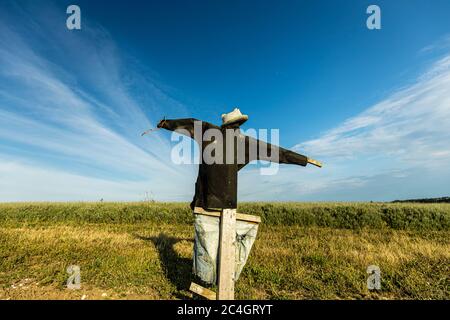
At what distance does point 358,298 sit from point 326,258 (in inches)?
102

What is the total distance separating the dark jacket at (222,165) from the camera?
4.89 metres

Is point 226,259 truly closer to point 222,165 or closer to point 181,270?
point 222,165

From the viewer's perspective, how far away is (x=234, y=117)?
5.04 meters

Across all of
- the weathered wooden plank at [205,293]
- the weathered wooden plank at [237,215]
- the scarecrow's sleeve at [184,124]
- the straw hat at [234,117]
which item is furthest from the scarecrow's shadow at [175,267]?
the straw hat at [234,117]

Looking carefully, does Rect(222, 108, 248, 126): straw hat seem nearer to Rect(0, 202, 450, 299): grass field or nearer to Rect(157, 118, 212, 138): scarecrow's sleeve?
Rect(157, 118, 212, 138): scarecrow's sleeve

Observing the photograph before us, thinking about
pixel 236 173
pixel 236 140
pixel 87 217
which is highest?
pixel 236 140

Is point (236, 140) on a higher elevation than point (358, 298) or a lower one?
higher

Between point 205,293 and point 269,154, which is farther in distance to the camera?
point 269,154

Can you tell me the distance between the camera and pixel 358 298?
226 inches

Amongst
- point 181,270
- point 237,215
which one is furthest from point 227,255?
point 181,270

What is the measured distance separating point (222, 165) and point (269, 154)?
3.09 feet

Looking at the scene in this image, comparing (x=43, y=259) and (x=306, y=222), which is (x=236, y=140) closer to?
(x=43, y=259)

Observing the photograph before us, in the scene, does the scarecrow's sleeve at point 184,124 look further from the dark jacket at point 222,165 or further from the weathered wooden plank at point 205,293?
the weathered wooden plank at point 205,293
